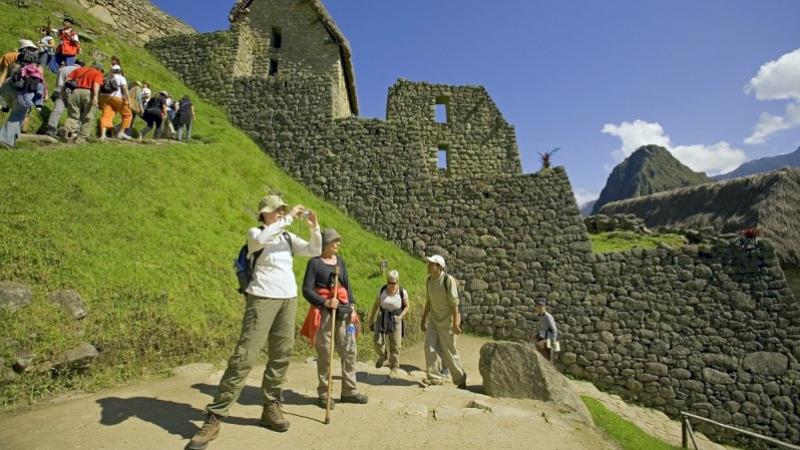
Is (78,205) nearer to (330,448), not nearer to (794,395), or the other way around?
(330,448)

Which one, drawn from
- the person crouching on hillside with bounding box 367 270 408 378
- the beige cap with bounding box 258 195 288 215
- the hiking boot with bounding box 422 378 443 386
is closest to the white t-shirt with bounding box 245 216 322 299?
the beige cap with bounding box 258 195 288 215

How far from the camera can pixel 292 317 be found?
4816 mm

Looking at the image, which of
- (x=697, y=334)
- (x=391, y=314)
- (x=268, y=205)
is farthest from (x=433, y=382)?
(x=697, y=334)

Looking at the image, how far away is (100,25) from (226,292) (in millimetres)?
17303

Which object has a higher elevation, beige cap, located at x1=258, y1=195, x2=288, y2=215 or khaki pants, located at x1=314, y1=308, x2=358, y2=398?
beige cap, located at x1=258, y1=195, x2=288, y2=215

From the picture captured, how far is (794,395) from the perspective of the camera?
11812 millimetres

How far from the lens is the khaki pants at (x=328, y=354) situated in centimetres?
544

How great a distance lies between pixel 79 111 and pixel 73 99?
30 cm

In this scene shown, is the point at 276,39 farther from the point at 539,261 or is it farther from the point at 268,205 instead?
the point at 268,205

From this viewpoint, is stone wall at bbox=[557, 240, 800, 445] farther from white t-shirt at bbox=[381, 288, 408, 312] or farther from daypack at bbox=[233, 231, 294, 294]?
daypack at bbox=[233, 231, 294, 294]

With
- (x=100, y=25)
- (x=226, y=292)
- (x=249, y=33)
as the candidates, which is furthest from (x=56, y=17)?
(x=226, y=292)

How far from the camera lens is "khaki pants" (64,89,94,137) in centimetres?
1013

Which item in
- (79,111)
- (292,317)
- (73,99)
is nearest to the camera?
(292,317)

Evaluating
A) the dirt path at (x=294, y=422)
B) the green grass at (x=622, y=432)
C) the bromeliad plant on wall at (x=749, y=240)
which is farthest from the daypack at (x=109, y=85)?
the bromeliad plant on wall at (x=749, y=240)
